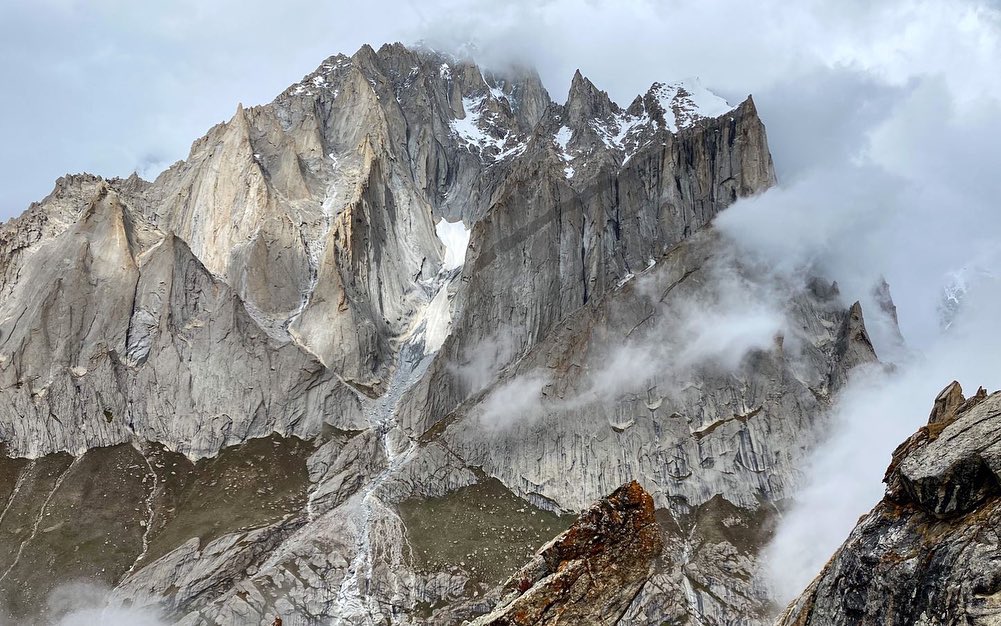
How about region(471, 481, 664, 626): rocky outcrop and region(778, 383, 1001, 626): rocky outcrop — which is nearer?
region(778, 383, 1001, 626): rocky outcrop

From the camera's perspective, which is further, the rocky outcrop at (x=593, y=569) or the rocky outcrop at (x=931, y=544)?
the rocky outcrop at (x=593, y=569)

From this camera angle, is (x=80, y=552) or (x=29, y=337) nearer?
(x=80, y=552)

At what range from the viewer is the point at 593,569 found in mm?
20297

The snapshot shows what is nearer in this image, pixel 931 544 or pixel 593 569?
pixel 931 544

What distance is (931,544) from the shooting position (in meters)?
19.1

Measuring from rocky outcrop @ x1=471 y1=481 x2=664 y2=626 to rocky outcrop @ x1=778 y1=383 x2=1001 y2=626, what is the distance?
4.94 metres

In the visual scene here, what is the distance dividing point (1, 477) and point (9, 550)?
29.0 metres

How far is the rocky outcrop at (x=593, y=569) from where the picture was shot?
19.5 meters

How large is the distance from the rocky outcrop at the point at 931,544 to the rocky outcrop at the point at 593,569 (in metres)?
4.94

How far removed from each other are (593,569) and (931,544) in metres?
8.09

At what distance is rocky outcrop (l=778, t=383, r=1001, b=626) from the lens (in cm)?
1764

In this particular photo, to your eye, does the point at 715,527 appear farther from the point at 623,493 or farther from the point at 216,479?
the point at 623,493

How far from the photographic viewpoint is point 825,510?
598 ft

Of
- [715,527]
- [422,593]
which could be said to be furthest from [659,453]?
[422,593]
